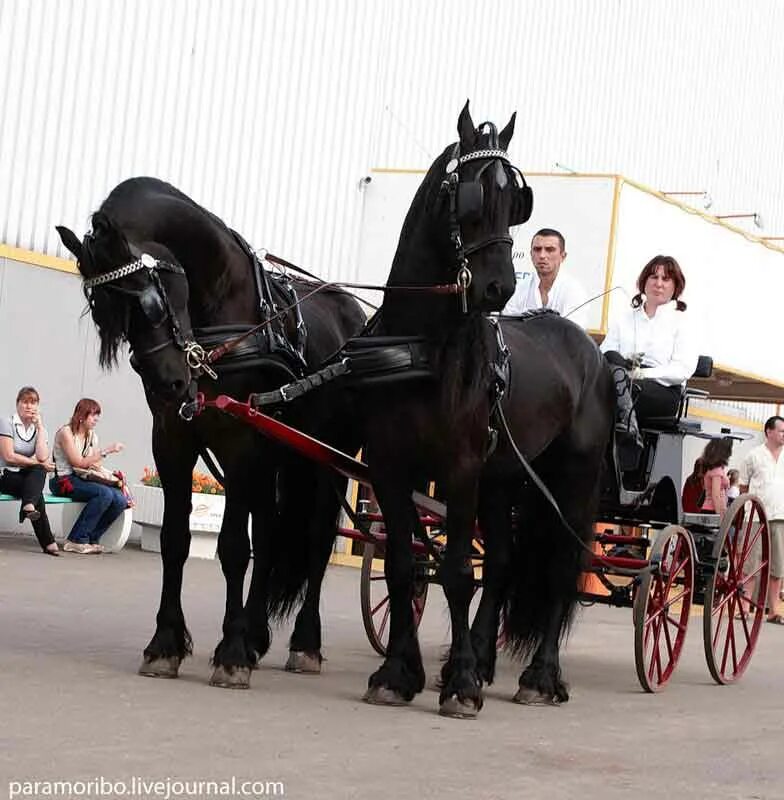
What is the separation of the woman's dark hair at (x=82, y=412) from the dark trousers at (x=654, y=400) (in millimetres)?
6949

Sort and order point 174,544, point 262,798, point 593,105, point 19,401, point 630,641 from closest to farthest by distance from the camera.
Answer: point 262,798 < point 174,544 < point 630,641 < point 19,401 < point 593,105

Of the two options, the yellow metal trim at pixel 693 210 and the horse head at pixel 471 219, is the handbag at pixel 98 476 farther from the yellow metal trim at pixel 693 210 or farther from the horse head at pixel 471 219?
the horse head at pixel 471 219

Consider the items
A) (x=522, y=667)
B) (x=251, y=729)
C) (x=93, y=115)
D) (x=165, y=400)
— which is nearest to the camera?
(x=251, y=729)

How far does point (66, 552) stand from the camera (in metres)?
14.7

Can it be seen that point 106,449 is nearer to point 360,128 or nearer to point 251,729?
point 360,128

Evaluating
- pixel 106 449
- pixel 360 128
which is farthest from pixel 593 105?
pixel 106 449

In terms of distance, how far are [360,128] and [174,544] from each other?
12009 mm

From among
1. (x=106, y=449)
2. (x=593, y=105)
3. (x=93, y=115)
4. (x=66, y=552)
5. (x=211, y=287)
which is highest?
(x=593, y=105)

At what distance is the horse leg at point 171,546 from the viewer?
7625 millimetres

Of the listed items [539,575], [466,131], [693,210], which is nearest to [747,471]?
[693,210]

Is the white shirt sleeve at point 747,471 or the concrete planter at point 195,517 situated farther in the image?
the concrete planter at point 195,517

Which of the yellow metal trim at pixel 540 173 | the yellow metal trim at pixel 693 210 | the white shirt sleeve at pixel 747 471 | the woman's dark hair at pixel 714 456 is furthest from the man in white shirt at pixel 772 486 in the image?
the yellow metal trim at pixel 540 173

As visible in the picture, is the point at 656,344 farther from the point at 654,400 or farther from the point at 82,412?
the point at 82,412

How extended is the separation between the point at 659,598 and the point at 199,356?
11.1ft
